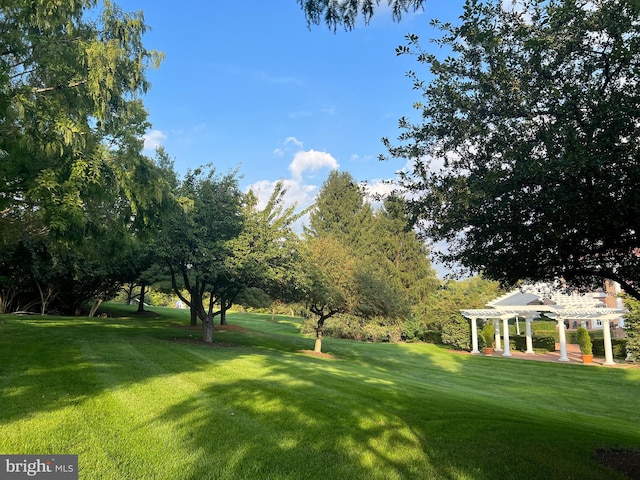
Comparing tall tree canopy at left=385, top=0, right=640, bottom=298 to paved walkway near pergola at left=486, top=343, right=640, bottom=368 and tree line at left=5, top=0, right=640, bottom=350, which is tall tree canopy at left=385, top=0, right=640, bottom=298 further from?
paved walkway near pergola at left=486, top=343, right=640, bottom=368

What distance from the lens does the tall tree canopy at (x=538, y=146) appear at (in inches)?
163

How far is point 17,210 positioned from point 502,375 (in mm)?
19940

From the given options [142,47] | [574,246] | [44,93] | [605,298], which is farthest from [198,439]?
[605,298]

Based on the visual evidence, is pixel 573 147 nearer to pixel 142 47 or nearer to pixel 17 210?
pixel 142 47

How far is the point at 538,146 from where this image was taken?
185 inches

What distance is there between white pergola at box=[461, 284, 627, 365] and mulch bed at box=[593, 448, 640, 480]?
15588 mm

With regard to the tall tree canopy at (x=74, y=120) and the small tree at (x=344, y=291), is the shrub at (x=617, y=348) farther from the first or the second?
the tall tree canopy at (x=74, y=120)

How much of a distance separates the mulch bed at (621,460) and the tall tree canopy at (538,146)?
2171 mm

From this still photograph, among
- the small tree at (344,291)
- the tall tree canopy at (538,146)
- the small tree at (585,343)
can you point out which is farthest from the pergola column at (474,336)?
the tall tree canopy at (538,146)

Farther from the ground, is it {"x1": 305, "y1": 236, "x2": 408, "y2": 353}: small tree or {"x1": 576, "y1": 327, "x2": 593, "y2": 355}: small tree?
{"x1": 305, "y1": 236, "x2": 408, "y2": 353}: small tree

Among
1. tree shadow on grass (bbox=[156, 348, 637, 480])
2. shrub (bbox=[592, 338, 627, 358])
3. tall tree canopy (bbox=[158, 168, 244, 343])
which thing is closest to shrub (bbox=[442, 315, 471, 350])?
shrub (bbox=[592, 338, 627, 358])

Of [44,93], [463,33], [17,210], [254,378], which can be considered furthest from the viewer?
[17,210]

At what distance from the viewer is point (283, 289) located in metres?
18.4

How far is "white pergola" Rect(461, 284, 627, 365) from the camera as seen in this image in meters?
21.8
